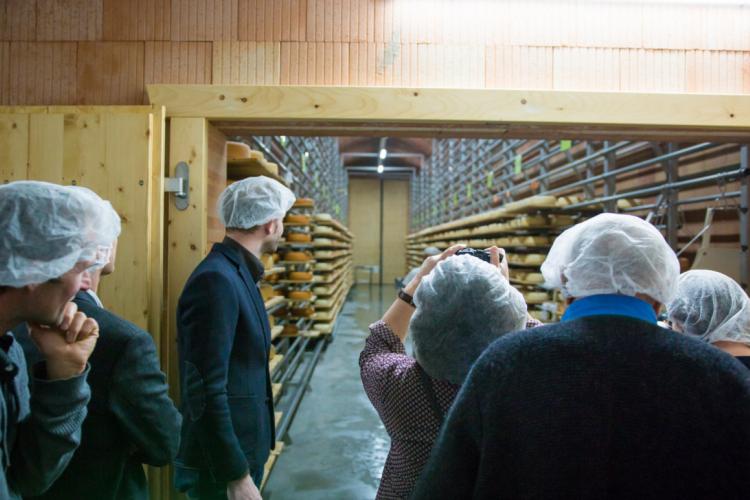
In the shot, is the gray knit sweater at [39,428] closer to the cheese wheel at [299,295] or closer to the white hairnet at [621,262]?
the white hairnet at [621,262]

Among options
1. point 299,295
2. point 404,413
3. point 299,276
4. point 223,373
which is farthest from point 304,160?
point 404,413

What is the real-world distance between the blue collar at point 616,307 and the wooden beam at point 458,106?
142 centimetres

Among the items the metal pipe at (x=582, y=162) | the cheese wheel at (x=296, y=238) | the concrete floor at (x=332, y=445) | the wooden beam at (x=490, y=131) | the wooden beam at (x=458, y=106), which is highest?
the metal pipe at (x=582, y=162)

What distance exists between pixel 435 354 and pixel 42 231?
33.5 inches

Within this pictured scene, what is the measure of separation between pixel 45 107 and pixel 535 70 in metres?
2.15

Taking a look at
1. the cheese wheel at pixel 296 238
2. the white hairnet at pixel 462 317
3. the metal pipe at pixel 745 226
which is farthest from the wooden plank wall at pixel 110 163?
the cheese wheel at pixel 296 238

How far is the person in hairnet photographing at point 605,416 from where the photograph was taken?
0.84 metres

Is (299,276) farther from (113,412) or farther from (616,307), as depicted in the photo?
(616,307)

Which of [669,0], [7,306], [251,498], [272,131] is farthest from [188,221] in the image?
[669,0]

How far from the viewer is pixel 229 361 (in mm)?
1832

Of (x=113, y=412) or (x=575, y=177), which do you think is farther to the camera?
(x=575, y=177)

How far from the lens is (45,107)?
2.17 meters

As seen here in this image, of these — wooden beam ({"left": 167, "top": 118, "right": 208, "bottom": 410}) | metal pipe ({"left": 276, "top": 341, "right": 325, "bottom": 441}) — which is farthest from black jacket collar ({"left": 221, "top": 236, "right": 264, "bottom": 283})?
metal pipe ({"left": 276, "top": 341, "right": 325, "bottom": 441})

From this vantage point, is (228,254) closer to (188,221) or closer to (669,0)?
(188,221)
